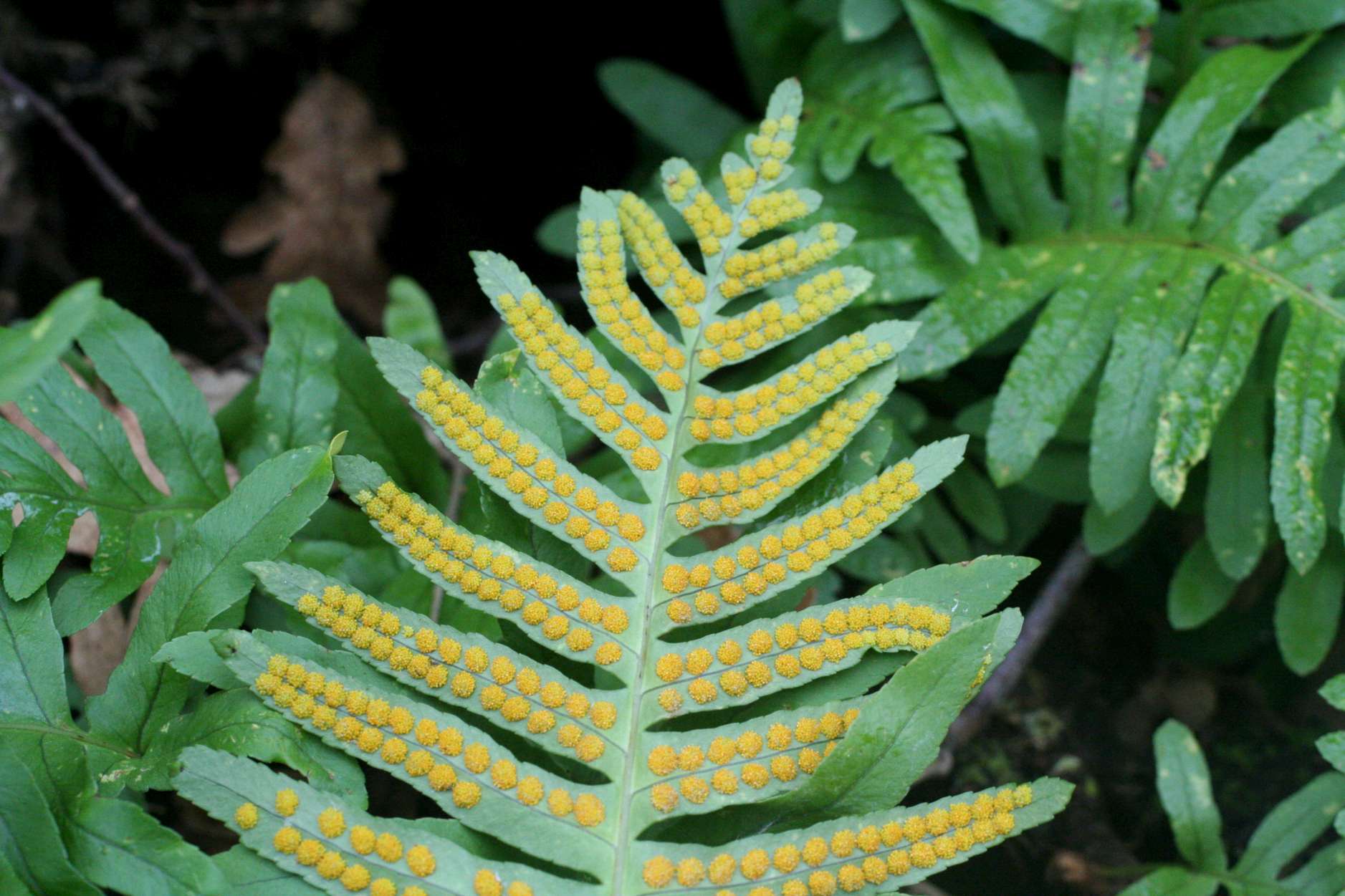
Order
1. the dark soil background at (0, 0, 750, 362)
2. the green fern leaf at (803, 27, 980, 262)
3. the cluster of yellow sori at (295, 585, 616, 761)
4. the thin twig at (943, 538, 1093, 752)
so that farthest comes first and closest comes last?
the dark soil background at (0, 0, 750, 362)
the thin twig at (943, 538, 1093, 752)
the green fern leaf at (803, 27, 980, 262)
the cluster of yellow sori at (295, 585, 616, 761)

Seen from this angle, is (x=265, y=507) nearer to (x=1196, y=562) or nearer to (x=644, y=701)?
(x=644, y=701)

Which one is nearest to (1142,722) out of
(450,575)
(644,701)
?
(644,701)

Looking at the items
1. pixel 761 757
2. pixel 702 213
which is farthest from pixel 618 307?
pixel 761 757

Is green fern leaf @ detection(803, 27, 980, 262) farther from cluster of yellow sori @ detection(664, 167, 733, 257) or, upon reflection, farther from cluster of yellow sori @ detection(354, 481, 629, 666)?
cluster of yellow sori @ detection(354, 481, 629, 666)

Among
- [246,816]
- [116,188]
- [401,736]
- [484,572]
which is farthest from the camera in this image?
[116,188]

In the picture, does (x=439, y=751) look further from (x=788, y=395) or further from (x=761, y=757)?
(x=788, y=395)

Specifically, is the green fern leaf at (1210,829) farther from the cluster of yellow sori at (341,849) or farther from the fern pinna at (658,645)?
the cluster of yellow sori at (341,849)

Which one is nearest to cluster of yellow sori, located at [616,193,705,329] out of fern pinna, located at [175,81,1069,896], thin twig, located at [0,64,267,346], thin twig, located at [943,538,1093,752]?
fern pinna, located at [175,81,1069,896]
